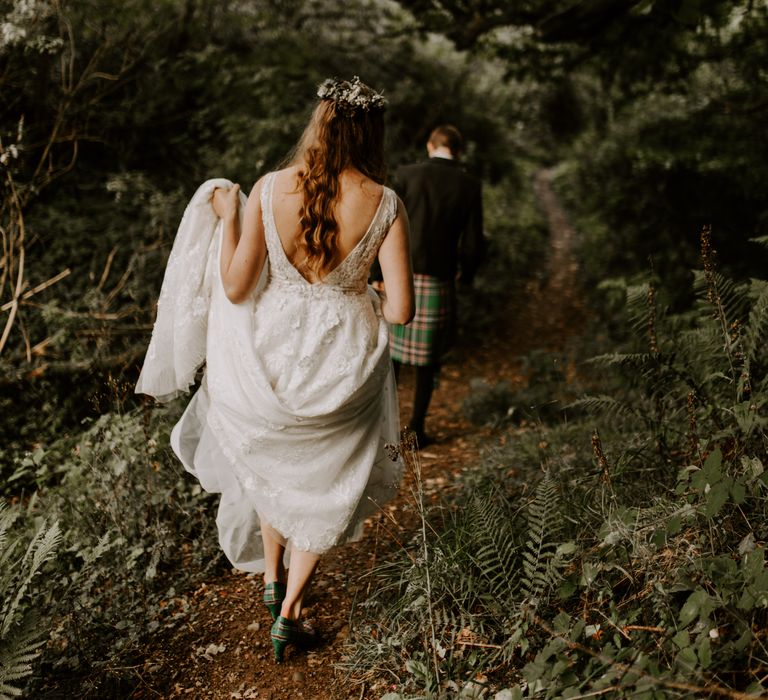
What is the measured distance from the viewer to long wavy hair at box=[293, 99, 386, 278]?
8.65 ft

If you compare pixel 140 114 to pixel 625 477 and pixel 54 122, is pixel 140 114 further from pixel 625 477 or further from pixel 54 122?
pixel 625 477

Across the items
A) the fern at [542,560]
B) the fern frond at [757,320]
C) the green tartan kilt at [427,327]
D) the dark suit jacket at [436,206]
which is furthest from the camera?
the green tartan kilt at [427,327]

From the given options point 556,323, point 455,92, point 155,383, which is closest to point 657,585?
point 155,383

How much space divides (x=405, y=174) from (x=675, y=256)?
489cm

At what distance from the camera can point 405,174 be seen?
196 inches

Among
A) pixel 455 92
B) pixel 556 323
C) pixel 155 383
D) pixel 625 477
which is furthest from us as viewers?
pixel 455 92

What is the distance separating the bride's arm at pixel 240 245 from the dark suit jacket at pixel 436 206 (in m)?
2.11

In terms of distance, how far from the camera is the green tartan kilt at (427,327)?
500cm

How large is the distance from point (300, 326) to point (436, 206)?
2365mm

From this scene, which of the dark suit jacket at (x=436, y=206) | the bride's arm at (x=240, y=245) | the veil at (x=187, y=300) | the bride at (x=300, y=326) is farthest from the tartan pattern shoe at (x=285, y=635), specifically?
the dark suit jacket at (x=436, y=206)

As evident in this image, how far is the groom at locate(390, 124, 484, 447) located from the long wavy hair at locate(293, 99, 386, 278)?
7.25 feet

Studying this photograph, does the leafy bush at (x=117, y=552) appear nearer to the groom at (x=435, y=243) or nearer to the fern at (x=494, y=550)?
the fern at (x=494, y=550)

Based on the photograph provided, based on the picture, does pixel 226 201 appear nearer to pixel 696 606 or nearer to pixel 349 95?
pixel 349 95

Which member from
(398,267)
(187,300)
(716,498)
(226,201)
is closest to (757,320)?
(716,498)
